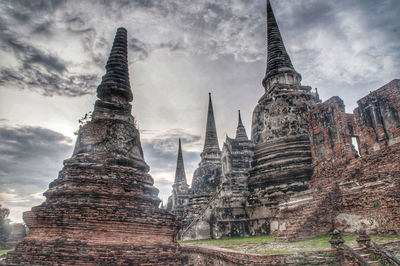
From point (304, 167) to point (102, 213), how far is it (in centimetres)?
850

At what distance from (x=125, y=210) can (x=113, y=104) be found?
14.0 feet

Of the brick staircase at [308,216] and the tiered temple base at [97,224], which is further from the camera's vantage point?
the brick staircase at [308,216]

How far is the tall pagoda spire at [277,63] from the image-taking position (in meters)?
16.7

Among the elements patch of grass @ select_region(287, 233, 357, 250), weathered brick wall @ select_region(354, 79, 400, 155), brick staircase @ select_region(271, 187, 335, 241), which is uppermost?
weathered brick wall @ select_region(354, 79, 400, 155)

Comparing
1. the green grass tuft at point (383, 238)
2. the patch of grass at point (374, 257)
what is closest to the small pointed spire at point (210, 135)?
the green grass tuft at point (383, 238)

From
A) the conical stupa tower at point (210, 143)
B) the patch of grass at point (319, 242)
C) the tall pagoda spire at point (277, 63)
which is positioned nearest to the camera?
the patch of grass at point (319, 242)

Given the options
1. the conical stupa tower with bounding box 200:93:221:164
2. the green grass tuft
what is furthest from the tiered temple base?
the conical stupa tower with bounding box 200:93:221:164

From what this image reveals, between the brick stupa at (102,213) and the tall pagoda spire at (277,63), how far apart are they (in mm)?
9332

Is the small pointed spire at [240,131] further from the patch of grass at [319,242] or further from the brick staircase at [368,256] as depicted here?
the brick staircase at [368,256]

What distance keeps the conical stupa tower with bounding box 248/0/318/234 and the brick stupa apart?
18.7 ft

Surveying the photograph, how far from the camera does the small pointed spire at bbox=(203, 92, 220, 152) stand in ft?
83.4

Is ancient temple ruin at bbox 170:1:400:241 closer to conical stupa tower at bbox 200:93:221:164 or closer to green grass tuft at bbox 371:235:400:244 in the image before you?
green grass tuft at bbox 371:235:400:244

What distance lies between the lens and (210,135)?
1030 inches

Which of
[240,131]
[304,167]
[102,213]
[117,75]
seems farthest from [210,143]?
[102,213]
